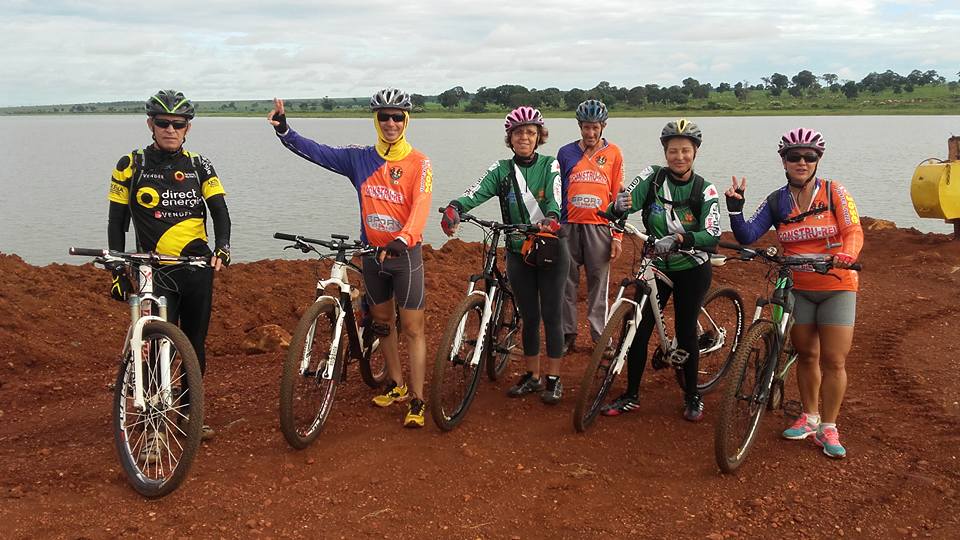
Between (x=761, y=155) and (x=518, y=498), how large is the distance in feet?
124

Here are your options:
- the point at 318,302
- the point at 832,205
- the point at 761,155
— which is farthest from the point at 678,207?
the point at 761,155

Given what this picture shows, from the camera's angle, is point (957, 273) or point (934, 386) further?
point (957, 273)

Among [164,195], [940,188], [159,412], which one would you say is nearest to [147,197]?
[164,195]

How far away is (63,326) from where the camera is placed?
8.11 metres

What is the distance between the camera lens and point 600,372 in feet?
18.7

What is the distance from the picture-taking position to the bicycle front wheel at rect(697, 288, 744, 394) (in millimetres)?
6945

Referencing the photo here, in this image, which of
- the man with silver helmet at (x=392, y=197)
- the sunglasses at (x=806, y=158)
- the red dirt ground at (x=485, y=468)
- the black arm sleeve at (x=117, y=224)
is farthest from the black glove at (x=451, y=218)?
the sunglasses at (x=806, y=158)

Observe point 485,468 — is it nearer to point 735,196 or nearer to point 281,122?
point 735,196

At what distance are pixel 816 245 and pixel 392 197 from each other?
9.66 ft

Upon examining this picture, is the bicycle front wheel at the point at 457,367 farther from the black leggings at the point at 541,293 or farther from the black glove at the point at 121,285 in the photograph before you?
the black glove at the point at 121,285

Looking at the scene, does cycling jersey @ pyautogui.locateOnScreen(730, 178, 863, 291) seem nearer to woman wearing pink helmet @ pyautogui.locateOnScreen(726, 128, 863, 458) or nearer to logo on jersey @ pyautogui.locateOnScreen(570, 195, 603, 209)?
woman wearing pink helmet @ pyautogui.locateOnScreen(726, 128, 863, 458)

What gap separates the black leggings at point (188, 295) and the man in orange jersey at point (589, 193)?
3.29 m

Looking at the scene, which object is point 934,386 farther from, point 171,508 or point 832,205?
point 171,508

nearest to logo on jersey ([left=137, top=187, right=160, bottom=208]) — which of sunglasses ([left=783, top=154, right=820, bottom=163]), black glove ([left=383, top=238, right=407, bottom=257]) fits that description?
black glove ([left=383, top=238, right=407, bottom=257])
